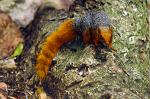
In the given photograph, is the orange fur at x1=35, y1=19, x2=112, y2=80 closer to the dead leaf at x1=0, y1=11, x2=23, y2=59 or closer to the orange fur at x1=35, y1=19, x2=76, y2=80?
the orange fur at x1=35, y1=19, x2=76, y2=80

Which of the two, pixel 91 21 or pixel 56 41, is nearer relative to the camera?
pixel 91 21

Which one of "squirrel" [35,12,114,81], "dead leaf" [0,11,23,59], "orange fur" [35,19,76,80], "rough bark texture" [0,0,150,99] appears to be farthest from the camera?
"dead leaf" [0,11,23,59]

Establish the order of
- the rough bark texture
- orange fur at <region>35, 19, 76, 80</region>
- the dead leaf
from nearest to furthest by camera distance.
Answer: the rough bark texture → orange fur at <region>35, 19, 76, 80</region> → the dead leaf

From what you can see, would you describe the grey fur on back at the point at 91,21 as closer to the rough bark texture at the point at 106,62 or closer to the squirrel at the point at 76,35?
the squirrel at the point at 76,35

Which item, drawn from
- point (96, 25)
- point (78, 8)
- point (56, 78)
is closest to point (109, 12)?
point (78, 8)

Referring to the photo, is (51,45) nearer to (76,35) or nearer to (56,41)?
(56,41)

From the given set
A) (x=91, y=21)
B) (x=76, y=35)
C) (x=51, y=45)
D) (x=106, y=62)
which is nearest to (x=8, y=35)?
(x=51, y=45)

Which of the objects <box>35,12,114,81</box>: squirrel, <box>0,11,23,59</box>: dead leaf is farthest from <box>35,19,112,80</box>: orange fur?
<box>0,11,23,59</box>: dead leaf

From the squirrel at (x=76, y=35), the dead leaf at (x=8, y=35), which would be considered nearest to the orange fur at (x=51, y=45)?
the squirrel at (x=76, y=35)
